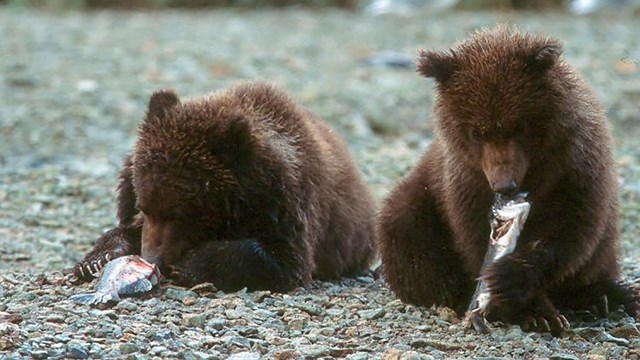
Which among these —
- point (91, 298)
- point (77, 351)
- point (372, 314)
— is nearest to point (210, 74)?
point (91, 298)

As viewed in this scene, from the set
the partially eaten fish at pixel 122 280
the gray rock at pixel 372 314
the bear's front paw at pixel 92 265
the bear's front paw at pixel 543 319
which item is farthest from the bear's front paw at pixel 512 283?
the bear's front paw at pixel 92 265

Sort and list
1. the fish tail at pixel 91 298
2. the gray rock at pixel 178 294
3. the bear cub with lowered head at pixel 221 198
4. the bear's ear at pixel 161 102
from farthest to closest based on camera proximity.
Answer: the bear's ear at pixel 161 102
the bear cub with lowered head at pixel 221 198
the gray rock at pixel 178 294
the fish tail at pixel 91 298

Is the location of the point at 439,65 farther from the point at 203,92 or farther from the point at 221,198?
the point at 203,92

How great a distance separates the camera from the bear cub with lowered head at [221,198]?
7121 mm

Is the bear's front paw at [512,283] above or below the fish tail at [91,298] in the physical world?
above

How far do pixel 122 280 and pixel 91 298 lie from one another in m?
0.22

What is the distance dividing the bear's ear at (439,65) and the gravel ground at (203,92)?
3.94ft

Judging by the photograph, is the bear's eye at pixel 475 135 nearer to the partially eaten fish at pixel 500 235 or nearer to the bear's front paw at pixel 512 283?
the partially eaten fish at pixel 500 235

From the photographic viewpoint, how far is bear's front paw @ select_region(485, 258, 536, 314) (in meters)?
6.13

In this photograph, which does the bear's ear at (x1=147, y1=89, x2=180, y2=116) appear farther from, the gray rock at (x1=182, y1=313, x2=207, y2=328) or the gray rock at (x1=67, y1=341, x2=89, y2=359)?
the gray rock at (x1=67, y1=341, x2=89, y2=359)

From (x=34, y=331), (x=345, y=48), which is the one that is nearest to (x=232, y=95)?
(x=34, y=331)

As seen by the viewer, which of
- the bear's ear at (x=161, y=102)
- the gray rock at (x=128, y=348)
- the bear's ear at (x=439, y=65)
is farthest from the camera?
the bear's ear at (x=161, y=102)

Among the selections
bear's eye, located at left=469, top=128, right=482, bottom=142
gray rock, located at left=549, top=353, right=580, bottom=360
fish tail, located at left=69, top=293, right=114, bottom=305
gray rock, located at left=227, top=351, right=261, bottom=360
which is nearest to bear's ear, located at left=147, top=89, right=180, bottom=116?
fish tail, located at left=69, top=293, right=114, bottom=305

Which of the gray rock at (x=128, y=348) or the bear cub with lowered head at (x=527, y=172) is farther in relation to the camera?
the bear cub with lowered head at (x=527, y=172)
